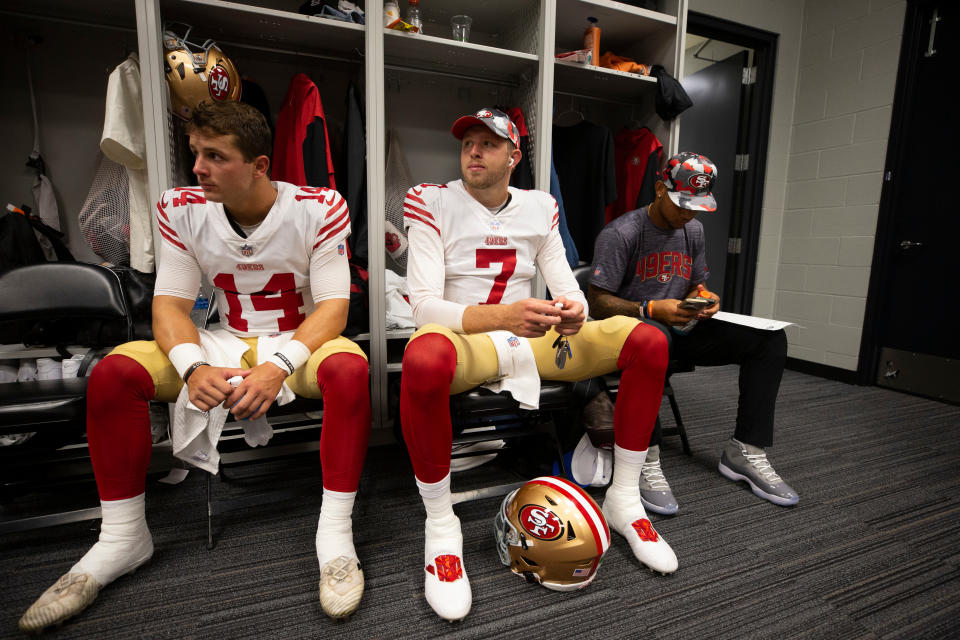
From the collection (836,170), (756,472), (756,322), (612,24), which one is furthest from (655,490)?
(836,170)

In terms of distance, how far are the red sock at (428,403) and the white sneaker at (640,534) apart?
21.2 inches

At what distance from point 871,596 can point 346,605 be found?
131 centimetres

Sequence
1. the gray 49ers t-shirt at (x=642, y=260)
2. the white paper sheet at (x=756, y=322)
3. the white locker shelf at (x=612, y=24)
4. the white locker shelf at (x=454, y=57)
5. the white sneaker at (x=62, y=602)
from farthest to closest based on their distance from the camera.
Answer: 1. the white locker shelf at (x=612, y=24)
2. the white locker shelf at (x=454, y=57)
3. the gray 49ers t-shirt at (x=642, y=260)
4. the white paper sheet at (x=756, y=322)
5. the white sneaker at (x=62, y=602)

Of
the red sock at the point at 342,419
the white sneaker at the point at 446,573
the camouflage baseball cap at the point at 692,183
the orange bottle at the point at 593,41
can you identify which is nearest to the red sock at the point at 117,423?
the red sock at the point at 342,419

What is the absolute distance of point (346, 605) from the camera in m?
1.02

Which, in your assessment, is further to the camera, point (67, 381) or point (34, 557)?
point (67, 381)

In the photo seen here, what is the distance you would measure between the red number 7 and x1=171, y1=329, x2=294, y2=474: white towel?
0.68 m

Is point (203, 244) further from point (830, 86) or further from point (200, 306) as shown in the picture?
point (830, 86)

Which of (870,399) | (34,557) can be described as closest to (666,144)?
(870,399)

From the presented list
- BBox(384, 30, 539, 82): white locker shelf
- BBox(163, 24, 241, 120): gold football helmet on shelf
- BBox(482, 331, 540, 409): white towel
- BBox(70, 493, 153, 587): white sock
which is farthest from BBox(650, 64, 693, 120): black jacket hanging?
BBox(70, 493, 153, 587): white sock

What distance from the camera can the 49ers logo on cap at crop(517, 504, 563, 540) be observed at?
41.9 inches

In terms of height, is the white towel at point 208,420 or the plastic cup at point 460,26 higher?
the plastic cup at point 460,26

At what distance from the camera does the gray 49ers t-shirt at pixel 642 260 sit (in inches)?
69.5

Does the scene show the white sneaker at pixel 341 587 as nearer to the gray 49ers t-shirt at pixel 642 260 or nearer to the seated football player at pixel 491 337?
the seated football player at pixel 491 337
